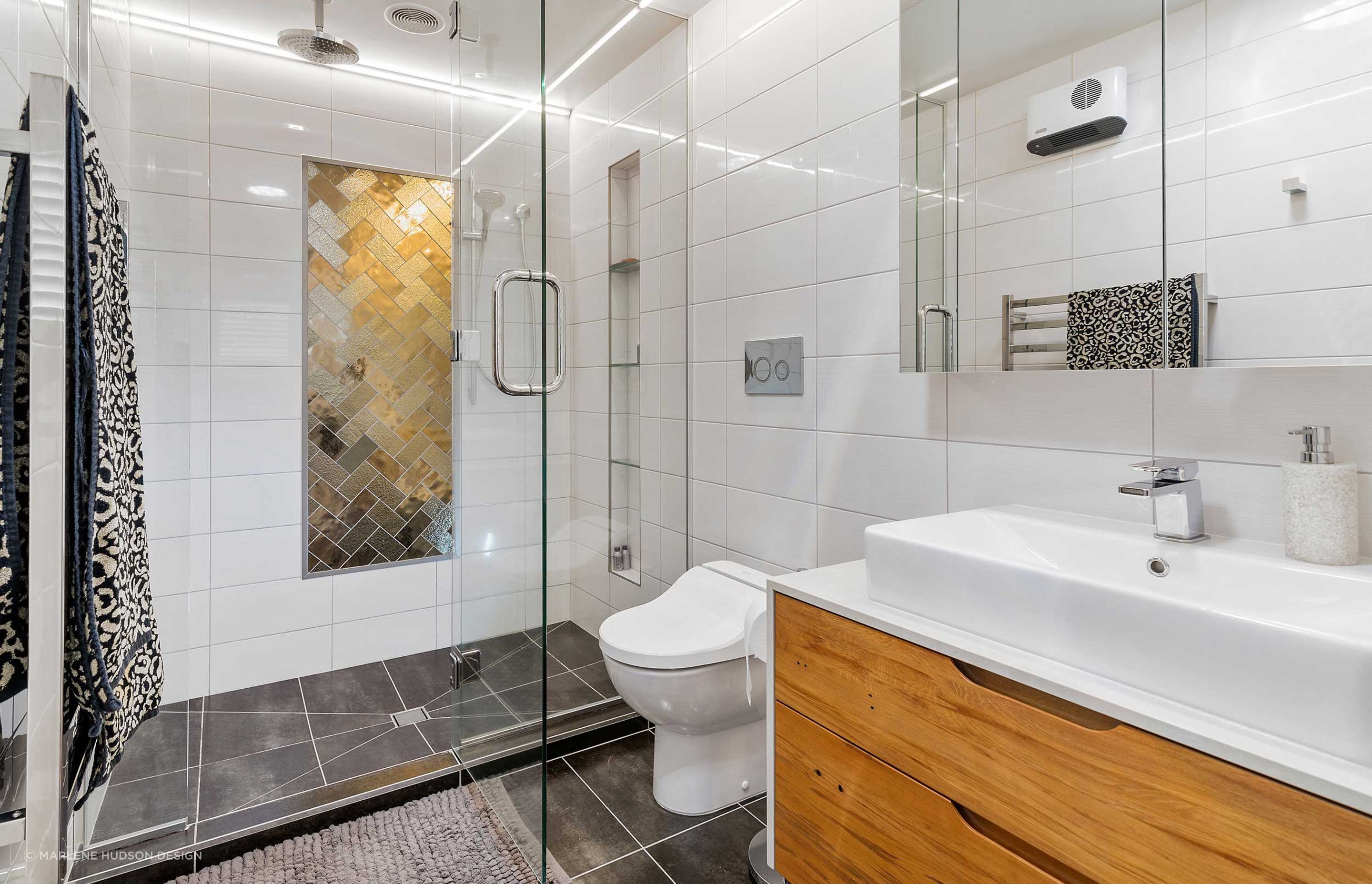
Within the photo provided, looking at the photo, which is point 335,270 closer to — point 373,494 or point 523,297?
point 373,494

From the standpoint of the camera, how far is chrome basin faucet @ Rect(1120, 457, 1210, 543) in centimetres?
103

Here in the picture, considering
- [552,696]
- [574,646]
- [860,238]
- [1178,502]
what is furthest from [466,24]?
[1178,502]

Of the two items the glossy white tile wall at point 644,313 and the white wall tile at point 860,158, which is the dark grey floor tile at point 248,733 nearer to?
the glossy white tile wall at point 644,313

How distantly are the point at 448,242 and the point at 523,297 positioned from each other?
4.94 ft

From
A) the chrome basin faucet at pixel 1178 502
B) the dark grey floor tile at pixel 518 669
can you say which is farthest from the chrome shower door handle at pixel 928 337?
the dark grey floor tile at pixel 518 669

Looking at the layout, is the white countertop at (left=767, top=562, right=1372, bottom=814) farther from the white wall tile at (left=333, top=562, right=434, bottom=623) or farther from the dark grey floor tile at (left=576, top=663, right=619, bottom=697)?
the white wall tile at (left=333, top=562, right=434, bottom=623)

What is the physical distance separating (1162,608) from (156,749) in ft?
6.52

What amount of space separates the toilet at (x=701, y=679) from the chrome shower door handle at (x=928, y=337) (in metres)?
0.65

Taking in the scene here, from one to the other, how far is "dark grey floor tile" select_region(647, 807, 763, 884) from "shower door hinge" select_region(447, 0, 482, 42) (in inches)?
84.2

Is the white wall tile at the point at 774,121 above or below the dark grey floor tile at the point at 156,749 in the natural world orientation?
above

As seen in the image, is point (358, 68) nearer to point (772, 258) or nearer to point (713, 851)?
point (772, 258)

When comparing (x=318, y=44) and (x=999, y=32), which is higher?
(x=318, y=44)

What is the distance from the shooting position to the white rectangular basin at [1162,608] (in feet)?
2.12

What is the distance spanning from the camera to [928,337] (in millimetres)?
1466
